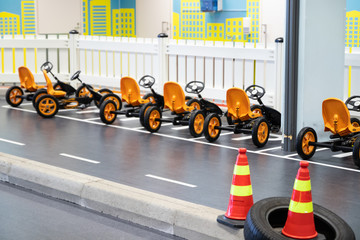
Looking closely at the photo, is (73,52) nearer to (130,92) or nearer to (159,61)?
(159,61)

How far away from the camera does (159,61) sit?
1356 cm

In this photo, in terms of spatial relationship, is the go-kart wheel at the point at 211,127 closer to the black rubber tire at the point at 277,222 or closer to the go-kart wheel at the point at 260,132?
the go-kart wheel at the point at 260,132

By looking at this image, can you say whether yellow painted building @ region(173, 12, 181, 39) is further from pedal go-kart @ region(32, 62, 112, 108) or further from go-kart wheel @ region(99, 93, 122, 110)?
go-kart wheel @ region(99, 93, 122, 110)

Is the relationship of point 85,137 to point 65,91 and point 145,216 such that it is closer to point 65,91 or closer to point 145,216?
→ point 65,91

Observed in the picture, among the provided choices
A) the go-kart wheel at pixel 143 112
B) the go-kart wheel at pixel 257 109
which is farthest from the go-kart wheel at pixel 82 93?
the go-kart wheel at pixel 257 109

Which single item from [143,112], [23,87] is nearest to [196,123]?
[143,112]

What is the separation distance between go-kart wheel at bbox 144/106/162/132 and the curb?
10.4ft

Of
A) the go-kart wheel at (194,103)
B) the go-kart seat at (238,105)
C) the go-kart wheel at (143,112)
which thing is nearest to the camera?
the go-kart seat at (238,105)

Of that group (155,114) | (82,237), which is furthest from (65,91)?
(82,237)

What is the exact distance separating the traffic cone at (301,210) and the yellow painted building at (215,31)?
43.1 ft

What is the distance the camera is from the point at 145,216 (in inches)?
245

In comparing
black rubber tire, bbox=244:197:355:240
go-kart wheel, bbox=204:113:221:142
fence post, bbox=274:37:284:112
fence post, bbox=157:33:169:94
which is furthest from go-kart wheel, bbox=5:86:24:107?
black rubber tire, bbox=244:197:355:240

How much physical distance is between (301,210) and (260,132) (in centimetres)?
484

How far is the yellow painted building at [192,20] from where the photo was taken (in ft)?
60.0
